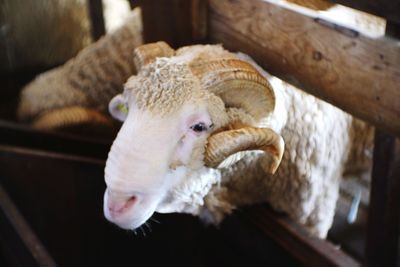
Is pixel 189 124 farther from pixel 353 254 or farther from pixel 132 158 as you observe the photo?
pixel 353 254

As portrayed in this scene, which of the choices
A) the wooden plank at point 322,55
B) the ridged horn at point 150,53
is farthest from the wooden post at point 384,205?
the ridged horn at point 150,53

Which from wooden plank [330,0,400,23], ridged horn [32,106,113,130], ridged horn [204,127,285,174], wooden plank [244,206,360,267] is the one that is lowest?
wooden plank [244,206,360,267]

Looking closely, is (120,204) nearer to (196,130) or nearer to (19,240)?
(196,130)

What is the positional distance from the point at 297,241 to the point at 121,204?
0.73 metres

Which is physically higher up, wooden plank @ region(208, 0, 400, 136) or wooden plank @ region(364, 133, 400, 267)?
wooden plank @ region(208, 0, 400, 136)

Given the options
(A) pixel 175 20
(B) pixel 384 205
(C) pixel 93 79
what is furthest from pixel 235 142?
(C) pixel 93 79

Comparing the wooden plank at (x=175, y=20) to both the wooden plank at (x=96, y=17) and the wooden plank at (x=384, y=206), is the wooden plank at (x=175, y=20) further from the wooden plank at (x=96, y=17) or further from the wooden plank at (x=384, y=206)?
the wooden plank at (x=96, y=17)

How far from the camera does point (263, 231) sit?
1.91 meters

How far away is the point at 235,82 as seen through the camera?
1.36 m

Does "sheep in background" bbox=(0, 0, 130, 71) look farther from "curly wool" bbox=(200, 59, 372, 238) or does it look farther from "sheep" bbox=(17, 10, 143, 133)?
"curly wool" bbox=(200, 59, 372, 238)

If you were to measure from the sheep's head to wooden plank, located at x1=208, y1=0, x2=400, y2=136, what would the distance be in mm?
104

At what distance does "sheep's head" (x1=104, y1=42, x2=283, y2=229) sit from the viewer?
1.29 meters

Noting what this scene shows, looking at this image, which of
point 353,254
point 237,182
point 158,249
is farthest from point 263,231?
point 353,254

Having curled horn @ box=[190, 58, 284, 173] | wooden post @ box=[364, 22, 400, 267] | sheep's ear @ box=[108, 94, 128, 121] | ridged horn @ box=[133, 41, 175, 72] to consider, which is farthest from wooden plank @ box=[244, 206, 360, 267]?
ridged horn @ box=[133, 41, 175, 72]
